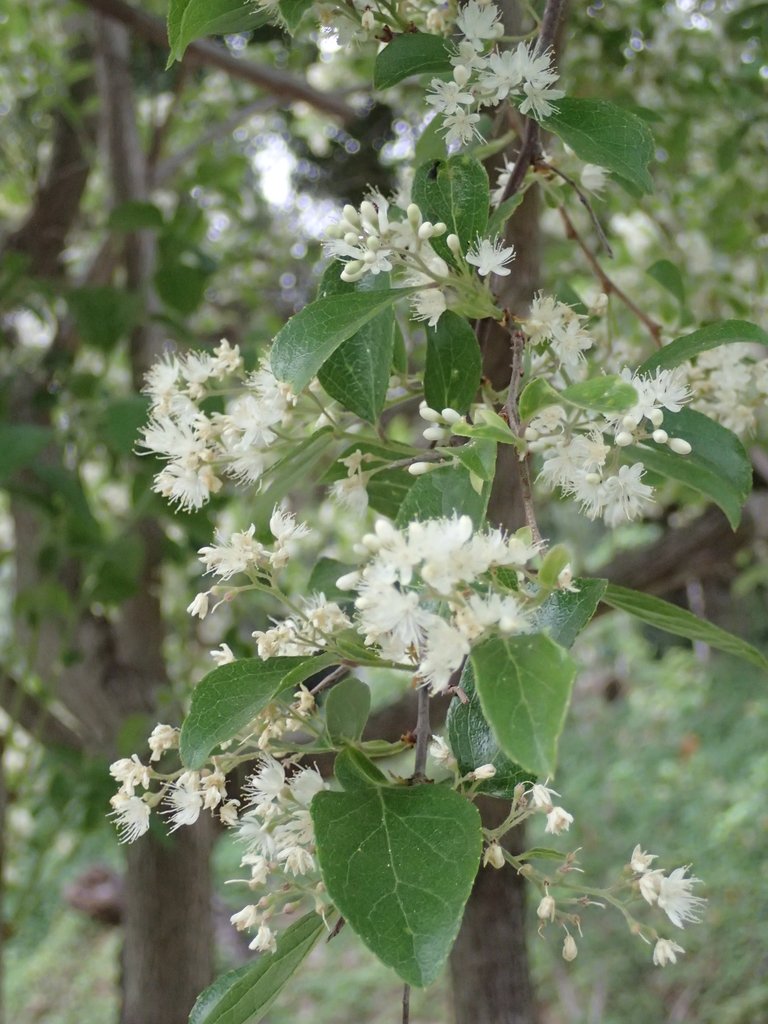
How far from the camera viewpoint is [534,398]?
542 mm

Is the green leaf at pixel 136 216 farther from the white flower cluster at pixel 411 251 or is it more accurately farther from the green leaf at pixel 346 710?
the green leaf at pixel 346 710

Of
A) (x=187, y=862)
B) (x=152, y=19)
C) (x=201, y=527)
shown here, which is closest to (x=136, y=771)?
(x=201, y=527)

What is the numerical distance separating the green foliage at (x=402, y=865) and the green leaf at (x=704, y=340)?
0.30 meters

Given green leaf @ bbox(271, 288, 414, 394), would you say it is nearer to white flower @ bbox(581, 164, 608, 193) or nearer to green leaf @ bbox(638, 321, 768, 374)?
green leaf @ bbox(638, 321, 768, 374)

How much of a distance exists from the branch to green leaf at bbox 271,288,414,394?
109 cm

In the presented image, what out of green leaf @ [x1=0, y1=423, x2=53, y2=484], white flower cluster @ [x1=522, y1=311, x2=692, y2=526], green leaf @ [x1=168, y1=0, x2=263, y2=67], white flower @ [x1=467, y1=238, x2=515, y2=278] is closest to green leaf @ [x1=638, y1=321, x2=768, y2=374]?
white flower cluster @ [x1=522, y1=311, x2=692, y2=526]

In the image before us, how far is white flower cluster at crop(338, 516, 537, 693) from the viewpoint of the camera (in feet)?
1.50

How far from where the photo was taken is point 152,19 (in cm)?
166

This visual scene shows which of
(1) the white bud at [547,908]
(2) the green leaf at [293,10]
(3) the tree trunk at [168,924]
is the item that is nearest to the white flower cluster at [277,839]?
(1) the white bud at [547,908]

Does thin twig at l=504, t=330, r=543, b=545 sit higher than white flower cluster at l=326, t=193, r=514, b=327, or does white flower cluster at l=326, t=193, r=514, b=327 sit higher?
white flower cluster at l=326, t=193, r=514, b=327

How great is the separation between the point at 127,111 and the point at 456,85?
5.06 ft

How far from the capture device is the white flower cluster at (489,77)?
0.62 meters

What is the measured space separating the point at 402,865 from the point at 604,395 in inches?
9.3

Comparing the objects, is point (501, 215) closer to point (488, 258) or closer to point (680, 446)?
point (488, 258)
